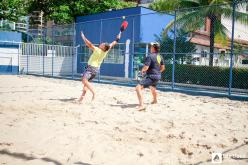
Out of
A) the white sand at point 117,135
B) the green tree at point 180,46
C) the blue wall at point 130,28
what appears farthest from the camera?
the blue wall at point 130,28

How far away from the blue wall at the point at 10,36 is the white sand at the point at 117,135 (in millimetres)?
18904

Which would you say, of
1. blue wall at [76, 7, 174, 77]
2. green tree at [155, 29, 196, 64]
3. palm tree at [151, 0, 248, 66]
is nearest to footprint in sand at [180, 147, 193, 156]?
palm tree at [151, 0, 248, 66]

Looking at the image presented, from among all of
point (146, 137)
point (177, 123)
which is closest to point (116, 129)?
point (146, 137)

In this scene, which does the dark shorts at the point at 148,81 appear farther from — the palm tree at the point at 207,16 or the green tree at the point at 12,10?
the green tree at the point at 12,10

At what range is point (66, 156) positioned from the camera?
411cm

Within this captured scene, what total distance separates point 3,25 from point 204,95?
2449 cm

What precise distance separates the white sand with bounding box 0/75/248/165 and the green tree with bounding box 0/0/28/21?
2703cm

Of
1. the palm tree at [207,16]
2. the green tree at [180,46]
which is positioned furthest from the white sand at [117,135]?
the green tree at [180,46]

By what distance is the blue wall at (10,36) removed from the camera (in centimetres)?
2500

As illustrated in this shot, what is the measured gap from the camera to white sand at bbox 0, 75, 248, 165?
4.09 m

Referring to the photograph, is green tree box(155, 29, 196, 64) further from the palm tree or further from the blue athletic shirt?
the blue athletic shirt

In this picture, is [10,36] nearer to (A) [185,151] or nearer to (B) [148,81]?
(B) [148,81]

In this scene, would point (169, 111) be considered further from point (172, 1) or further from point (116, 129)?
point (172, 1)

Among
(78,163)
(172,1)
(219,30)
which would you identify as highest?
(172,1)
